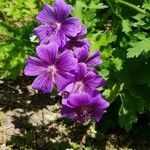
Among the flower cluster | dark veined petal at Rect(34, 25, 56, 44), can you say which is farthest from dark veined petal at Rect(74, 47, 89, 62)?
dark veined petal at Rect(34, 25, 56, 44)

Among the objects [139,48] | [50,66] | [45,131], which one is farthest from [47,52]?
[45,131]

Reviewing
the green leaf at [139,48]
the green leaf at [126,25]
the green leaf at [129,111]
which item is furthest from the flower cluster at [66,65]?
the green leaf at [126,25]

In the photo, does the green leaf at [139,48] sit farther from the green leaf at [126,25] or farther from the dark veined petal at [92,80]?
the dark veined petal at [92,80]

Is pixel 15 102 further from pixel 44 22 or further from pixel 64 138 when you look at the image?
pixel 44 22

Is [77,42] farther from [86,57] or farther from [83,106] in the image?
[83,106]

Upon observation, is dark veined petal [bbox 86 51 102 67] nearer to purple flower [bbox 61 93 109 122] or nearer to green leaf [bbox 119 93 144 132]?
purple flower [bbox 61 93 109 122]
